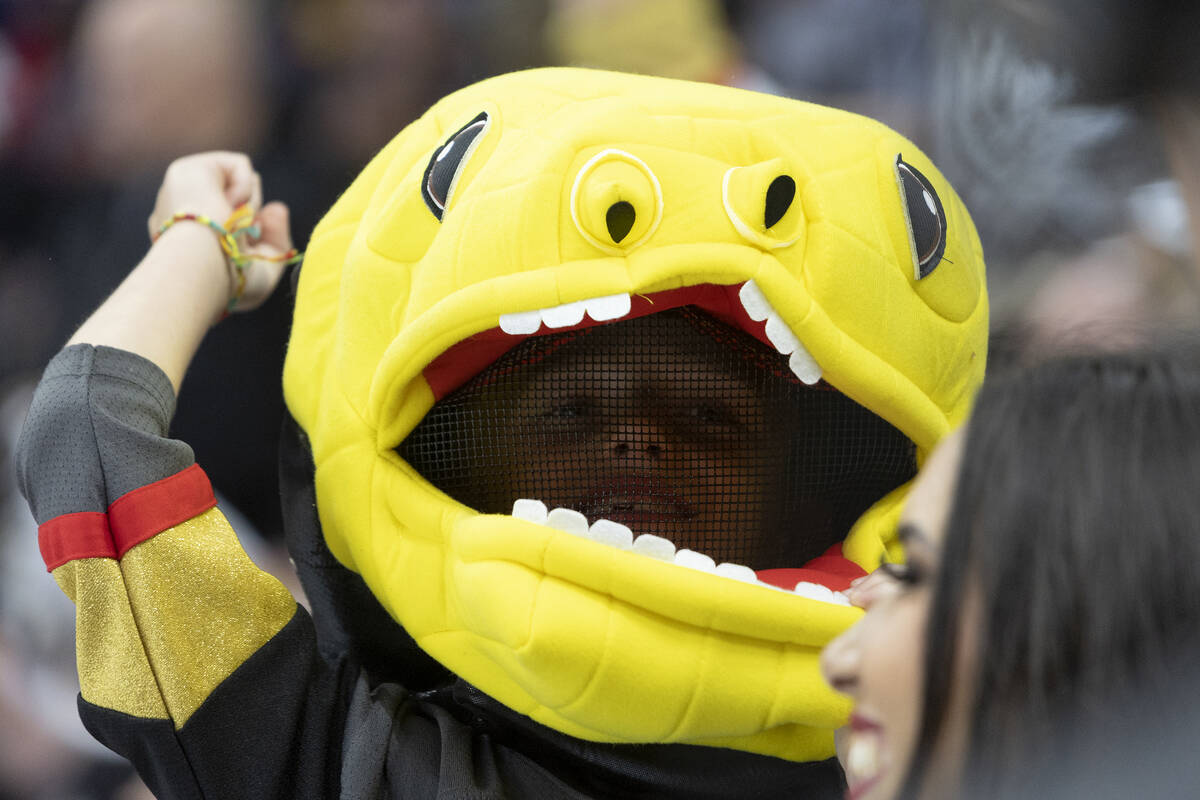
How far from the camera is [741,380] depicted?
60 cm

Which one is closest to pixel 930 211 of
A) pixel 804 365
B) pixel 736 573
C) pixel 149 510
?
pixel 804 365

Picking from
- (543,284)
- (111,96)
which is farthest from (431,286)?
(111,96)

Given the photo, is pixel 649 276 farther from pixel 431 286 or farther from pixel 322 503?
pixel 322 503

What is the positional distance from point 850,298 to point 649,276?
0.11 meters

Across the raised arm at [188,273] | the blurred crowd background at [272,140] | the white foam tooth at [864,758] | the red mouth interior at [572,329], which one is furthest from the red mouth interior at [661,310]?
the blurred crowd background at [272,140]

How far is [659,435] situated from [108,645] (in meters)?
0.33

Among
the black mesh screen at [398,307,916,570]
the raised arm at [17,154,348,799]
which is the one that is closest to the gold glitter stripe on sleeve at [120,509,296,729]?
the raised arm at [17,154,348,799]

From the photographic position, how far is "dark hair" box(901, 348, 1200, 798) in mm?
332

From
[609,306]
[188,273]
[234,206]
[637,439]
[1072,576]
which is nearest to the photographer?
[1072,576]

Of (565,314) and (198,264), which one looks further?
(198,264)

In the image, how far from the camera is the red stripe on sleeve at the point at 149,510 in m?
0.56

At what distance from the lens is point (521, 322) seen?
506 mm

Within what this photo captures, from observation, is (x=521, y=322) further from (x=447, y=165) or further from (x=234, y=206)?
(x=234, y=206)

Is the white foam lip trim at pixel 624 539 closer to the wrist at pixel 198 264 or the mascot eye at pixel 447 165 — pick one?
the mascot eye at pixel 447 165
